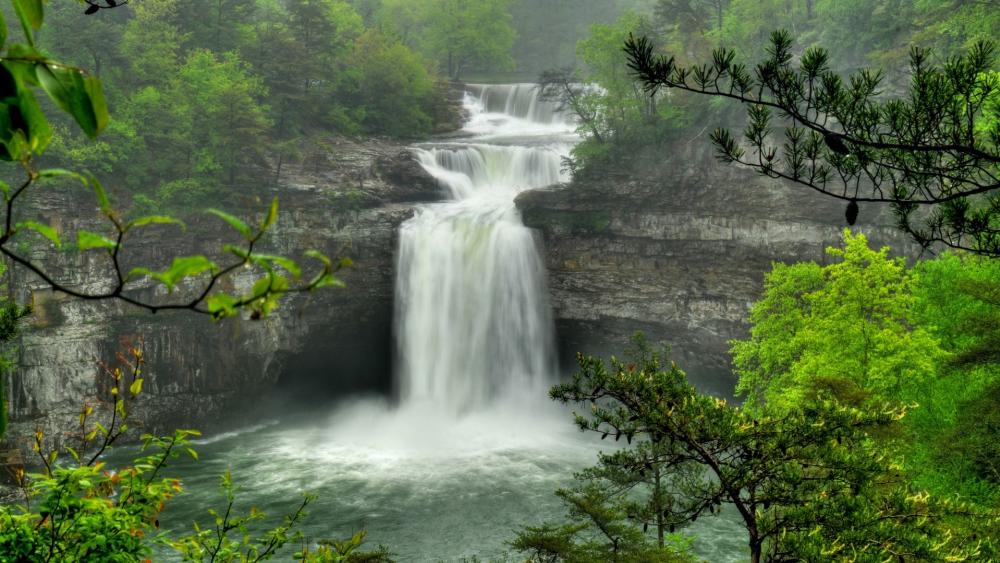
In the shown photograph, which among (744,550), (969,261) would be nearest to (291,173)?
(744,550)

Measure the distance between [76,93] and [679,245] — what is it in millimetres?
31794

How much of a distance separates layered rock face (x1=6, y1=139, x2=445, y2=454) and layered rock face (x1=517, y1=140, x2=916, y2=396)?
7.99 m

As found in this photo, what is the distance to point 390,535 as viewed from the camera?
66.8 ft

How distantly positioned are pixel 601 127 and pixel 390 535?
22744mm

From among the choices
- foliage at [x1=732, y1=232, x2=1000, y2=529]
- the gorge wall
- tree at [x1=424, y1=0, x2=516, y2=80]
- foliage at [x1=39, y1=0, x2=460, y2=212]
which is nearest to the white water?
the gorge wall

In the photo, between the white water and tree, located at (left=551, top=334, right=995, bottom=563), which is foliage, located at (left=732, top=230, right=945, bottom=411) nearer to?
the white water

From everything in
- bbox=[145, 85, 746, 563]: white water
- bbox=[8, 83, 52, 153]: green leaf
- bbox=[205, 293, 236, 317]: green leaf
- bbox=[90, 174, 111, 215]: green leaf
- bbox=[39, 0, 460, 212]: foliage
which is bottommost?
bbox=[145, 85, 746, 563]: white water

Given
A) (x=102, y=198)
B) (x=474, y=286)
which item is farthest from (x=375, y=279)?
(x=102, y=198)

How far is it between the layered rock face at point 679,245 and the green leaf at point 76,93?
1196 inches

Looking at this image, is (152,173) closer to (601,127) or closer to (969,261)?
(601,127)

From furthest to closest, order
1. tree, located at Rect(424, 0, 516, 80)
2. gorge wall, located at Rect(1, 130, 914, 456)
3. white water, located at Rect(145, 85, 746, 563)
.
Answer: tree, located at Rect(424, 0, 516, 80) → gorge wall, located at Rect(1, 130, 914, 456) → white water, located at Rect(145, 85, 746, 563)

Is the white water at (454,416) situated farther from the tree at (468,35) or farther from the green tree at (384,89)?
the tree at (468,35)

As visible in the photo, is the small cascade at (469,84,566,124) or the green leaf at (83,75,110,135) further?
the small cascade at (469,84,566,124)

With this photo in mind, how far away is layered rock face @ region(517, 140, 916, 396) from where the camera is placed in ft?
96.4
